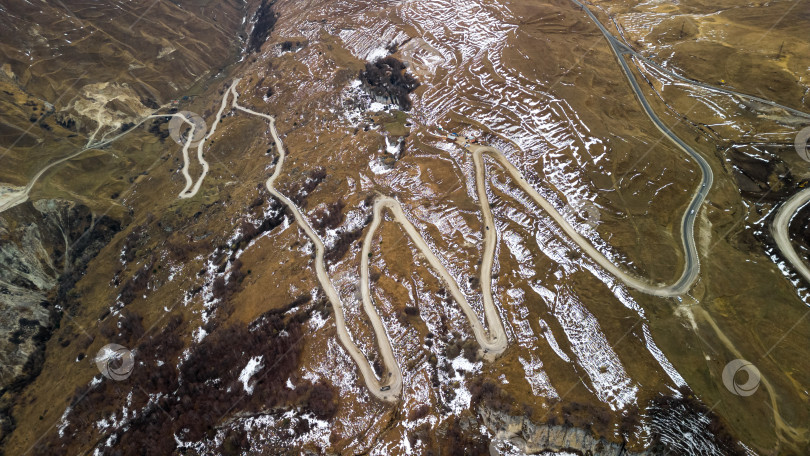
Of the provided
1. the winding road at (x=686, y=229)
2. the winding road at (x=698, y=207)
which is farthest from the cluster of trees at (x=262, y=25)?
the winding road at (x=698, y=207)

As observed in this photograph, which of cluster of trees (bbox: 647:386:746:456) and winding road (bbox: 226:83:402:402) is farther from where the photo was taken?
winding road (bbox: 226:83:402:402)

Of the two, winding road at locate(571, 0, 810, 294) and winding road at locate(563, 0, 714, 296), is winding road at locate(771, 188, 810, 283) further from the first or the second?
winding road at locate(563, 0, 714, 296)

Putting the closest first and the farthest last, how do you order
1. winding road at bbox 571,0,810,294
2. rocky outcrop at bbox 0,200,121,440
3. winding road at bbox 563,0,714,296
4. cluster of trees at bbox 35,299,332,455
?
→ winding road at bbox 571,0,810,294 → winding road at bbox 563,0,714,296 → cluster of trees at bbox 35,299,332,455 → rocky outcrop at bbox 0,200,121,440

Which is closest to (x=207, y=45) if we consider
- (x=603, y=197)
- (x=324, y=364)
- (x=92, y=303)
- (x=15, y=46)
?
(x=15, y=46)

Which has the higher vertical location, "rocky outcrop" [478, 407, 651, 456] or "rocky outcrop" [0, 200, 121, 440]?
"rocky outcrop" [0, 200, 121, 440]

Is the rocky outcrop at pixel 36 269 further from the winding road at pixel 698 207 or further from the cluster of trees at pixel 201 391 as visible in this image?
the winding road at pixel 698 207

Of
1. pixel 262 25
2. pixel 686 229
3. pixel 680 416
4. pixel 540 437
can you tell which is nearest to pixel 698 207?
pixel 686 229

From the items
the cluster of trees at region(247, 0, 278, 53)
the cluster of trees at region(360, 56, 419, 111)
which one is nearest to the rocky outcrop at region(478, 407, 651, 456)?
the cluster of trees at region(360, 56, 419, 111)

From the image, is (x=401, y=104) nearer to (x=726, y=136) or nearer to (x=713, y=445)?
(x=726, y=136)
